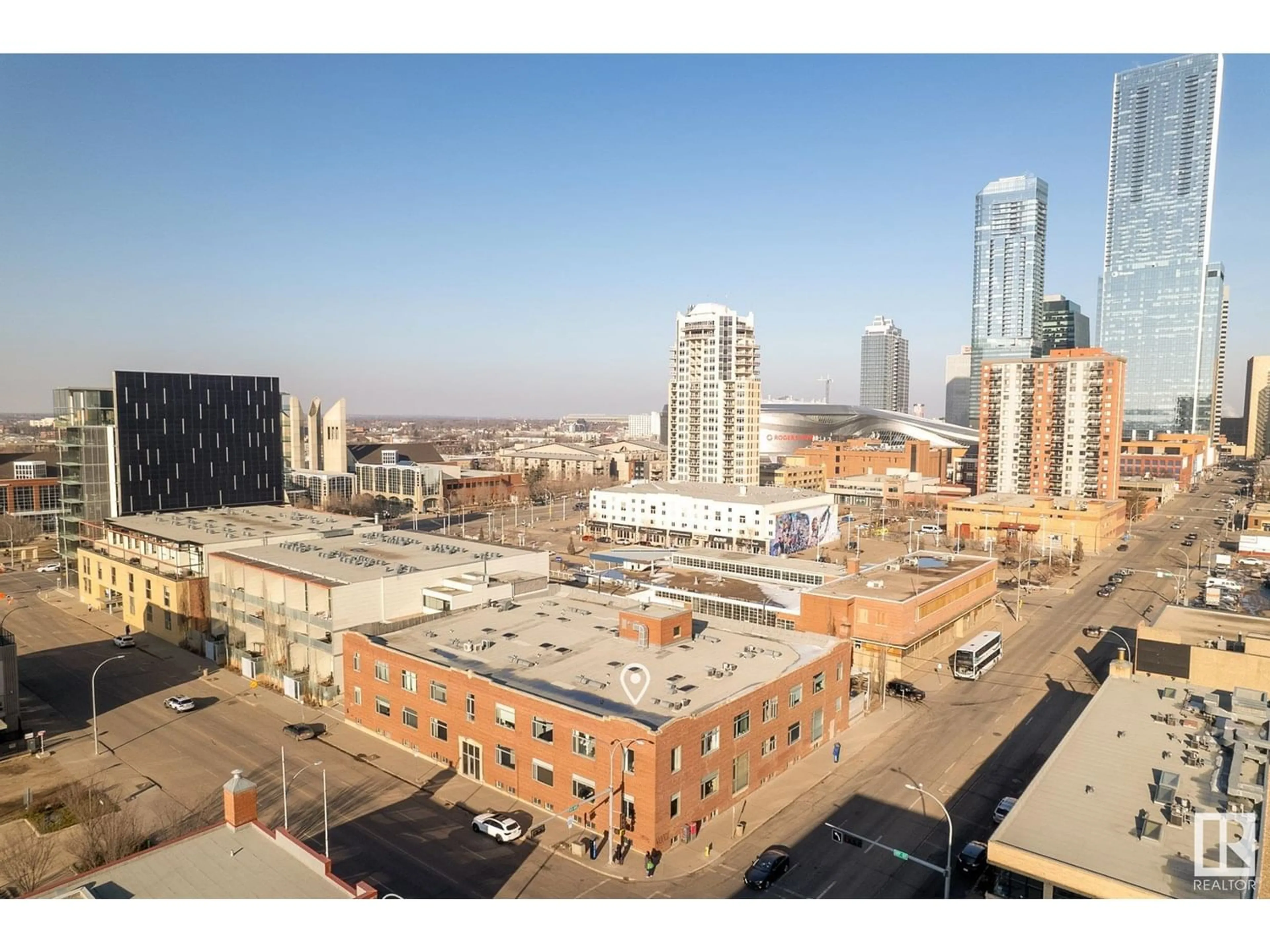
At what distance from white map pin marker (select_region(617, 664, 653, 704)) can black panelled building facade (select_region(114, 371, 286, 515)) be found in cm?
5788

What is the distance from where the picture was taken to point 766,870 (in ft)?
76.2

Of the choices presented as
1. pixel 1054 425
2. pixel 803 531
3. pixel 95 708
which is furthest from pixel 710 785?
pixel 1054 425

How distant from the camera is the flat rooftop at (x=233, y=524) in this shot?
178ft

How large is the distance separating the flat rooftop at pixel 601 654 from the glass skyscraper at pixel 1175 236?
195 metres

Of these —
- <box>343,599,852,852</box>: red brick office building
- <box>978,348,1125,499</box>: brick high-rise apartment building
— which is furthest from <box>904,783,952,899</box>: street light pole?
<box>978,348,1125,499</box>: brick high-rise apartment building

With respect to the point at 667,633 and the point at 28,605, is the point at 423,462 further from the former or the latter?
the point at 667,633

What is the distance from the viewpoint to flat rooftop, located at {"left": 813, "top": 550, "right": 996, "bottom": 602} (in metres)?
45.7

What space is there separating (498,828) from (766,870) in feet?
28.1

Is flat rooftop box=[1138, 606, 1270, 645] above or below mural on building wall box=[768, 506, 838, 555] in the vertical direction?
above

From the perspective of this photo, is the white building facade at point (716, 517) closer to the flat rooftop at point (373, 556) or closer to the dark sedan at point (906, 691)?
the flat rooftop at point (373, 556)

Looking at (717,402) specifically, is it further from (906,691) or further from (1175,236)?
(1175,236)

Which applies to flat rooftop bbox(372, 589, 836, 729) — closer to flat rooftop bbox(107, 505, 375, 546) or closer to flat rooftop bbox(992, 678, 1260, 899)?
flat rooftop bbox(992, 678, 1260, 899)

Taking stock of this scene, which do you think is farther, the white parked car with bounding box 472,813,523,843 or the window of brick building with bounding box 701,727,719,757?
the window of brick building with bounding box 701,727,719,757

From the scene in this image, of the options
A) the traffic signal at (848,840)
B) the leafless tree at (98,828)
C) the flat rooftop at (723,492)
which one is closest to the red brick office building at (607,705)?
the traffic signal at (848,840)
